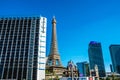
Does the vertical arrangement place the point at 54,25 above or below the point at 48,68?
above

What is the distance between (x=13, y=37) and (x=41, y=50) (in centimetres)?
1406

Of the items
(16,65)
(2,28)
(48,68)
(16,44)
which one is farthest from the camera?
(48,68)

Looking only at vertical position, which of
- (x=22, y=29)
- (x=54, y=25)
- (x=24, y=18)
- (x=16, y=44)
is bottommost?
(x=16, y=44)

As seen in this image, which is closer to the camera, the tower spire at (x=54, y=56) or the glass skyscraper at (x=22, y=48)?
the glass skyscraper at (x=22, y=48)

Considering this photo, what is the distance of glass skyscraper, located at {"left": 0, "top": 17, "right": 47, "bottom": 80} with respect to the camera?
67.3 meters

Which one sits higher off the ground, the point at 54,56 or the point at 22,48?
the point at 54,56

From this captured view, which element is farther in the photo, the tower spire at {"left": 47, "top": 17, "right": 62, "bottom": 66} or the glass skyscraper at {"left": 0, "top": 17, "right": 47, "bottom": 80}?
the tower spire at {"left": 47, "top": 17, "right": 62, "bottom": 66}

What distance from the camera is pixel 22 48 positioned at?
236 ft

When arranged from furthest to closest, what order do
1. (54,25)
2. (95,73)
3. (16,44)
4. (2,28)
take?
1. (54,25)
2. (95,73)
3. (2,28)
4. (16,44)

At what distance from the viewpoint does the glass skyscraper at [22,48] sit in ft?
221

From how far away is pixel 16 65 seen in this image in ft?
224

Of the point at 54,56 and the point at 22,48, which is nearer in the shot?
the point at 22,48

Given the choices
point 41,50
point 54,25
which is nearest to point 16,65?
→ point 41,50

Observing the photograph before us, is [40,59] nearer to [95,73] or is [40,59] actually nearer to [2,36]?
[2,36]
